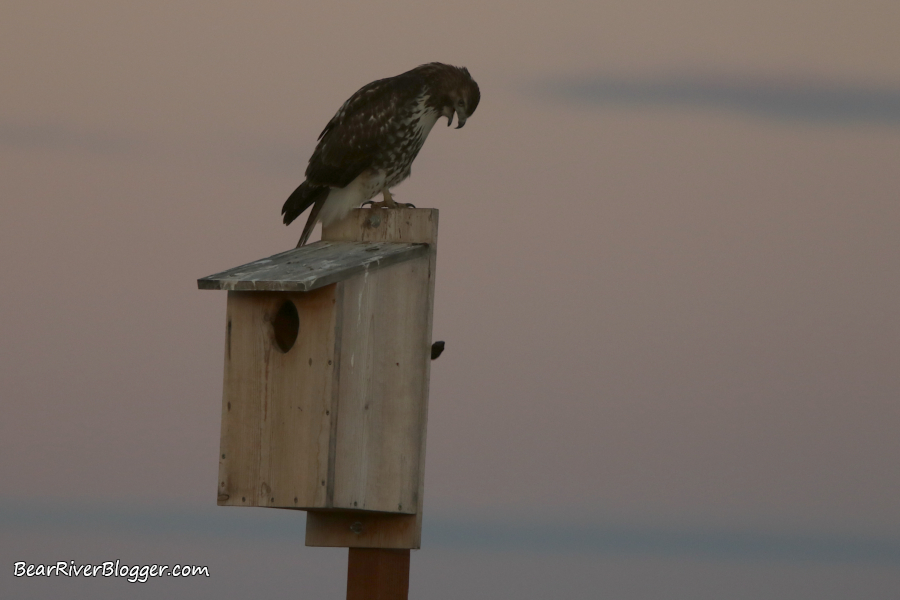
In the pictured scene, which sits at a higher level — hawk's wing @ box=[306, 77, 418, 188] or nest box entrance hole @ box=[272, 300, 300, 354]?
hawk's wing @ box=[306, 77, 418, 188]

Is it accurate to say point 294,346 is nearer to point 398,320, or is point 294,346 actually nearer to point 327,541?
point 398,320

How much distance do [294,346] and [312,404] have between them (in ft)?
0.76

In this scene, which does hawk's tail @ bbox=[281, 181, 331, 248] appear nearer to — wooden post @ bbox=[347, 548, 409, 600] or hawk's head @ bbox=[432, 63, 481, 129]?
hawk's head @ bbox=[432, 63, 481, 129]

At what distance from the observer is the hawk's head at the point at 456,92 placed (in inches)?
229

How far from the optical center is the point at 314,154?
226 inches

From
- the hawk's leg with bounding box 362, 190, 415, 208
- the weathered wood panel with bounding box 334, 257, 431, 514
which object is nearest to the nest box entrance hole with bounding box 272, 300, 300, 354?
the weathered wood panel with bounding box 334, 257, 431, 514

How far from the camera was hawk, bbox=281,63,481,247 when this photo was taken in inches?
216

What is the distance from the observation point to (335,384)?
4.30 m

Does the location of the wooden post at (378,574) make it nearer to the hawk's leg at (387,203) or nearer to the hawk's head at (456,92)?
the hawk's leg at (387,203)

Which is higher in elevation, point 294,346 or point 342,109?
point 342,109

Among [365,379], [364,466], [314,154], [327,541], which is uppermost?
[314,154]

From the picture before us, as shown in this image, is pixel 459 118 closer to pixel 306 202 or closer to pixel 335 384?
pixel 306 202

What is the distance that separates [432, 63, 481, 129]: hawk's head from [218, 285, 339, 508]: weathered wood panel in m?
A: 1.75

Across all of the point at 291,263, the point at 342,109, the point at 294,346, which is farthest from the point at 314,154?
the point at 294,346
